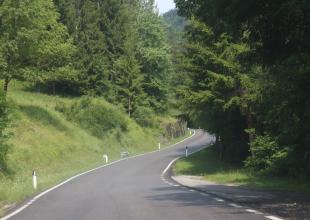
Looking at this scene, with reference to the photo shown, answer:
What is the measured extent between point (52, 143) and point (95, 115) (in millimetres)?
18575

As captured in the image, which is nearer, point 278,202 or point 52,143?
point 278,202

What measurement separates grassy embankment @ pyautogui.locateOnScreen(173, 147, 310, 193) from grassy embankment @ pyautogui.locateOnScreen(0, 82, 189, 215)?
25.7 feet

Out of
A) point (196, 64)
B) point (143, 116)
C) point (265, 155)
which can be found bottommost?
point (265, 155)

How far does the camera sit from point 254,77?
1299 inches

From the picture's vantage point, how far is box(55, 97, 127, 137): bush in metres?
62.8

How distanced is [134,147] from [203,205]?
178 ft

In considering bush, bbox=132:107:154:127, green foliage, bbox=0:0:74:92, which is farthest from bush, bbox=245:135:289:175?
bush, bbox=132:107:154:127

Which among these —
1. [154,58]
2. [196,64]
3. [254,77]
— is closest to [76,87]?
[154,58]

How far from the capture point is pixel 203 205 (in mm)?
14641

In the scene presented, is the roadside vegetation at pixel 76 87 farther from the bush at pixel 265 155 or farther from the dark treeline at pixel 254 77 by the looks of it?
the bush at pixel 265 155

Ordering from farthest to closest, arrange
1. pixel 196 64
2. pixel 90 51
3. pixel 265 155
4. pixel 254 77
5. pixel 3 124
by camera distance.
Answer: pixel 90 51, pixel 196 64, pixel 254 77, pixel 265 155, pixel 3 124

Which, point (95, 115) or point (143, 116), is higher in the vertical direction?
point (143, 116)

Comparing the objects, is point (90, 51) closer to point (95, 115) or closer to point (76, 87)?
point (76, 87)

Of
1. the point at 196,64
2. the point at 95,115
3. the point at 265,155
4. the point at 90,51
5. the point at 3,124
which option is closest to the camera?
the point at 3,124
